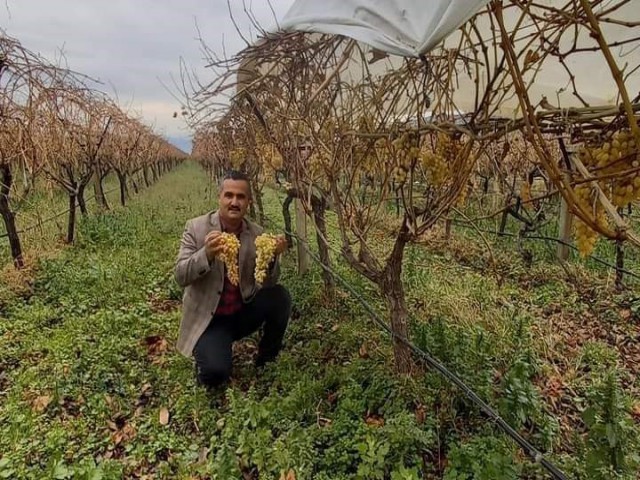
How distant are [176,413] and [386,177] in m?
1.83

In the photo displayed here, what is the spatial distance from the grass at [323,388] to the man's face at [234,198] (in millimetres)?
1060

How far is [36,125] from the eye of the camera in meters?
4.92

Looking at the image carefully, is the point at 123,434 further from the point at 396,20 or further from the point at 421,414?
the point at 396,20

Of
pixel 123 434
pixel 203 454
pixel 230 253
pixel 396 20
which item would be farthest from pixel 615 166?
pixel 123 434

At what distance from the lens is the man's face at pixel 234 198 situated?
2861 mm

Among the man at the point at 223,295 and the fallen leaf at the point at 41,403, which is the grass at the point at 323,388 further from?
the man at the point at 223,295

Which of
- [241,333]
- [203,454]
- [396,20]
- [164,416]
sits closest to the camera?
[396,20]

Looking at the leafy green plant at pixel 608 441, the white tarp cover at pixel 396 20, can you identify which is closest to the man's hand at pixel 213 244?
the white tarp cover at pixel 396 20

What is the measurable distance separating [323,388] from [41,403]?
1700 mm

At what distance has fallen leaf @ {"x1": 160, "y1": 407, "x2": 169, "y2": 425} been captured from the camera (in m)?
2.70

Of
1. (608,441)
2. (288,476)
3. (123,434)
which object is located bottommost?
(123,434)

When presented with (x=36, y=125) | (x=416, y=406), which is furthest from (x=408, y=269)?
(x=36, y=125)

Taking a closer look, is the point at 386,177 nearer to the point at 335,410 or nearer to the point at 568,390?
the point at 335,410

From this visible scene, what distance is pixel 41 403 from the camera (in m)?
2.80
